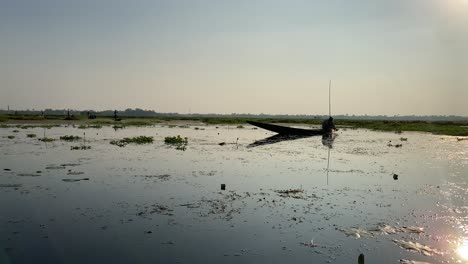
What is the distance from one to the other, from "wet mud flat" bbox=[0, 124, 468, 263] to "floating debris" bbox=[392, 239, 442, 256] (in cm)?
5

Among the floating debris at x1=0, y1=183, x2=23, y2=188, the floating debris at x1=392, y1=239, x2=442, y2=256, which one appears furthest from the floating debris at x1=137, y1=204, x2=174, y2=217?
the floating debris at x1=392, y1=239, x2=442, y2=256

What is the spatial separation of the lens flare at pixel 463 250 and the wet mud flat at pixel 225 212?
63 mm

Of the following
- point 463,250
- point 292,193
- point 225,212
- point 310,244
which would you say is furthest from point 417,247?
point 292,193

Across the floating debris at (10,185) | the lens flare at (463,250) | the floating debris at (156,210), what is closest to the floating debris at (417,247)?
the lens flare at (463,250)

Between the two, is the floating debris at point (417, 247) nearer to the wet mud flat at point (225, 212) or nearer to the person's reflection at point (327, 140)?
the wet mud flat at point (225, 212)

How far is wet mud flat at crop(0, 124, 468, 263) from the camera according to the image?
28.2 ft

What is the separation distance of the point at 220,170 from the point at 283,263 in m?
12.2

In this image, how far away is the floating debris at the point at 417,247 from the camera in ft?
28.8

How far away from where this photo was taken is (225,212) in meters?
11.9

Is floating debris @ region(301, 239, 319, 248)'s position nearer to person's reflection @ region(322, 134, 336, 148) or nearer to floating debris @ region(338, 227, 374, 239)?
floating debris @ region(338, 227, 374, 239)

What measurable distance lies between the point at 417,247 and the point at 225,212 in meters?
5.57

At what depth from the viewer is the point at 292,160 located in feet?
80.7

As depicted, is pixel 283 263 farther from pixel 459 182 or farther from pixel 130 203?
pixel 459 182

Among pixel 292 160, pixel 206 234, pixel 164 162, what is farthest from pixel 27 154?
pixel 206 234
